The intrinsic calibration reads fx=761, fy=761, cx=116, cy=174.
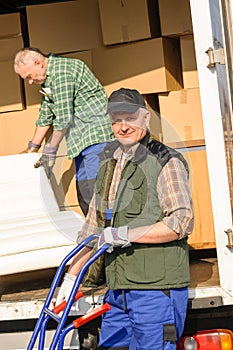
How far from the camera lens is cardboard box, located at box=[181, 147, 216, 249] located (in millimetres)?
4078

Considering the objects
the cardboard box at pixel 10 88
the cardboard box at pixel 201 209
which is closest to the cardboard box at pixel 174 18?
the cardboard box at pixel 201 209

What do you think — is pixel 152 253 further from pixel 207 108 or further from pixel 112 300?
pixel 207 108

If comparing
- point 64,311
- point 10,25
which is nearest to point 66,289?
point 64,311

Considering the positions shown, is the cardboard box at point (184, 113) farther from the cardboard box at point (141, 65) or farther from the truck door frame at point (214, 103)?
the truck door frame at point (214, 103)

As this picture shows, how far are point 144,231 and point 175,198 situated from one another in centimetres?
18

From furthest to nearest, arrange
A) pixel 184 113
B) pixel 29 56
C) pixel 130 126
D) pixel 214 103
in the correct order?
pixel 184 113, pixel 29 56, pixel 214 103, pixel 130 126

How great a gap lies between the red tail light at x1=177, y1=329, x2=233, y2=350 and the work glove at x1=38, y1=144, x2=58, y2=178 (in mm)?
1286

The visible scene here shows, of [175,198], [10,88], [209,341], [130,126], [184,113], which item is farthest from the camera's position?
[10,88]

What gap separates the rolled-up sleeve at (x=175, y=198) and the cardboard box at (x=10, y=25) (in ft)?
7.98

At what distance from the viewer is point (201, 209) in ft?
13.4

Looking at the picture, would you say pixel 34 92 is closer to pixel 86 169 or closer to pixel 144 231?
pixel 86 169

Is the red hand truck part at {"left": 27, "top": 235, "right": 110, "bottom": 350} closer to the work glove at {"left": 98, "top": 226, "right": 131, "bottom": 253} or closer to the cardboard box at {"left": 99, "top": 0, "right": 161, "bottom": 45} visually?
the work glove at {"left": 98, "top": 226, "right": 131, "bottom": 253}

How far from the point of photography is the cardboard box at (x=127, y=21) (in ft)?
15.6

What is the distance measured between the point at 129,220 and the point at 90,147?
114cm
